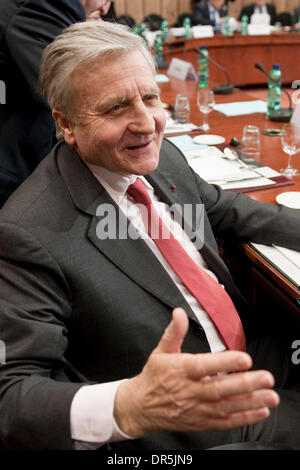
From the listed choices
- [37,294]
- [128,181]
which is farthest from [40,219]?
[128,181]

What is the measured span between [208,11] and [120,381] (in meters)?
8.09

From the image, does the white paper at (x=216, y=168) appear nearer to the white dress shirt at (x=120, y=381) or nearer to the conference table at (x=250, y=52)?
the white dress shirt at (x=120, y=381)

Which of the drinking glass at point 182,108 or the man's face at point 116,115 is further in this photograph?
the drinking glass at point 182,108

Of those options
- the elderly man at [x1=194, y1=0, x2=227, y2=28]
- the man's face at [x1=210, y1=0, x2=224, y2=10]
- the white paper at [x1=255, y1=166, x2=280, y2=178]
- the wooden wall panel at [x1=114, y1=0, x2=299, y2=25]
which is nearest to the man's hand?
the white paper at [x1=255, y1=166, x2=280, y2=178]

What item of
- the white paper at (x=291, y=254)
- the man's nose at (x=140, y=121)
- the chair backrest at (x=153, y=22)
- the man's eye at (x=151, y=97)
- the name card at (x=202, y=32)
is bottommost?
the white paper at (x=291, y=254)

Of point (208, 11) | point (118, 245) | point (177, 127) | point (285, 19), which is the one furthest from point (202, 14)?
point (118, 245)

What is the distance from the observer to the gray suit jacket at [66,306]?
0.91 metres

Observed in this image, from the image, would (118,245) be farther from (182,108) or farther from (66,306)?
(182,108)

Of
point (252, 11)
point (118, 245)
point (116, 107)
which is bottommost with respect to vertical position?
point (118, 245)

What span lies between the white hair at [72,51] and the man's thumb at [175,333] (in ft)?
2.11

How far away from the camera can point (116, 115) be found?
1.17 meters

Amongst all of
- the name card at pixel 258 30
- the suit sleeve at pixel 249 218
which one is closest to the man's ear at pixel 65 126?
the suit sleeve at pixel 249 218

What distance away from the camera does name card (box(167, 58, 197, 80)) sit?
13.1 feet

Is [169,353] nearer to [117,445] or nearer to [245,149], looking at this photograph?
[117,445]
